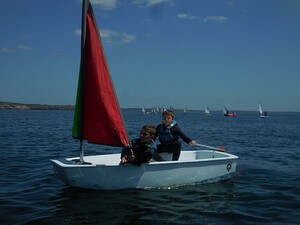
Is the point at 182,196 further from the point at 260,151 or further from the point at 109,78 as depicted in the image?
the point at 260,151

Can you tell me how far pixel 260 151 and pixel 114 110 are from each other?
469 inches

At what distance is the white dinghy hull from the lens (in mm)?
8609

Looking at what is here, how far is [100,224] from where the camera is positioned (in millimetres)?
6836

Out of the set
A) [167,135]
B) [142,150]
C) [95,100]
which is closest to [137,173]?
[142,150]

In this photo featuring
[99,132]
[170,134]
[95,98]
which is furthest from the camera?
[170,134]

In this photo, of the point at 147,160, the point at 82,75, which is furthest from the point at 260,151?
the point at 82,75

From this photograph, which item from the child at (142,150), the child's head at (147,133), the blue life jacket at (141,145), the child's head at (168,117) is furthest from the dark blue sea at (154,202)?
the child's head at (168,117)

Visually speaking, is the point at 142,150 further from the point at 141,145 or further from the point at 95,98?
the point at 95,98

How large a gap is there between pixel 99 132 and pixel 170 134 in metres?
2.19

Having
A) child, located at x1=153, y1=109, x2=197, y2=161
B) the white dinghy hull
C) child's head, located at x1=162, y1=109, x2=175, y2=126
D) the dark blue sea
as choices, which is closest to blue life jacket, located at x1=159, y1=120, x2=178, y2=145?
child, located at x1=153, y1=109, x2=197, y2=161

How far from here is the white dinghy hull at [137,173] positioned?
339 inches

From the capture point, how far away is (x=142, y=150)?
884 centimetres

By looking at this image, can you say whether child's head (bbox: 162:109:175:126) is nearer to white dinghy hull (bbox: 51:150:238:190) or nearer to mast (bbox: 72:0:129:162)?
white dinghy hull (bbox: 51:150:238:190)

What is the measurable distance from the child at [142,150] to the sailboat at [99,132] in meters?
0.17
